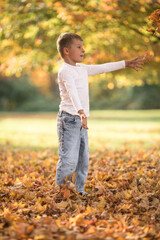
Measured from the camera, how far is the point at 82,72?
3.48 metres

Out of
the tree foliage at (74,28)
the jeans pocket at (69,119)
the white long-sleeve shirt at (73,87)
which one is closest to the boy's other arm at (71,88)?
the white long-sleeve shirt at (73,87)

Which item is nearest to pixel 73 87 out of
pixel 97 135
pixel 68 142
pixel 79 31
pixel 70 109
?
pixel 70 109

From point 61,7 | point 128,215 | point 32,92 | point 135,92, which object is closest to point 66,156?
point 128,215

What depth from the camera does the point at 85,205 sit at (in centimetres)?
335

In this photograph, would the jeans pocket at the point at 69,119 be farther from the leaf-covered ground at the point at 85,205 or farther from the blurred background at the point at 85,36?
the blurred background at the point at 85,36

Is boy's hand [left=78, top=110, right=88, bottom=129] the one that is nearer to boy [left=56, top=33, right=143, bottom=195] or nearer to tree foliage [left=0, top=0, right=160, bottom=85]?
boy [left=56, top=33, right=143, bottom=195]

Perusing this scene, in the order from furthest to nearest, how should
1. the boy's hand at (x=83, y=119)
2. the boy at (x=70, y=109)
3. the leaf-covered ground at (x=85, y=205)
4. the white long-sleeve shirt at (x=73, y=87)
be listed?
1. the boy at (x=70, y=109)
2. the white long-sleeve shirt at (x=73, y=87)
3. the boy's hand at (x=83, y=119)
4. the leaf-covered ground at (x=85, y=205)

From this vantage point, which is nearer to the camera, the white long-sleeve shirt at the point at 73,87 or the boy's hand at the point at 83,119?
the boy's hand at the point at 83,119

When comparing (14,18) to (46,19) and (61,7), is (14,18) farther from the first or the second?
(61,7)

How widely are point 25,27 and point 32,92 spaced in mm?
30224

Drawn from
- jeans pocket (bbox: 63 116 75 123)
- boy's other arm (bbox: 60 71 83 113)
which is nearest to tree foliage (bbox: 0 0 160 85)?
boy's other arm (bbox: 60 71 83 113)

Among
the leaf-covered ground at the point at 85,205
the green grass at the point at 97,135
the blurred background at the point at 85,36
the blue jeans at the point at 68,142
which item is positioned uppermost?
the blurred background at the point at 85,36

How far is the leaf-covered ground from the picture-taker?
2.47 m

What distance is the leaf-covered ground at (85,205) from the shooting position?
247 centimetres
